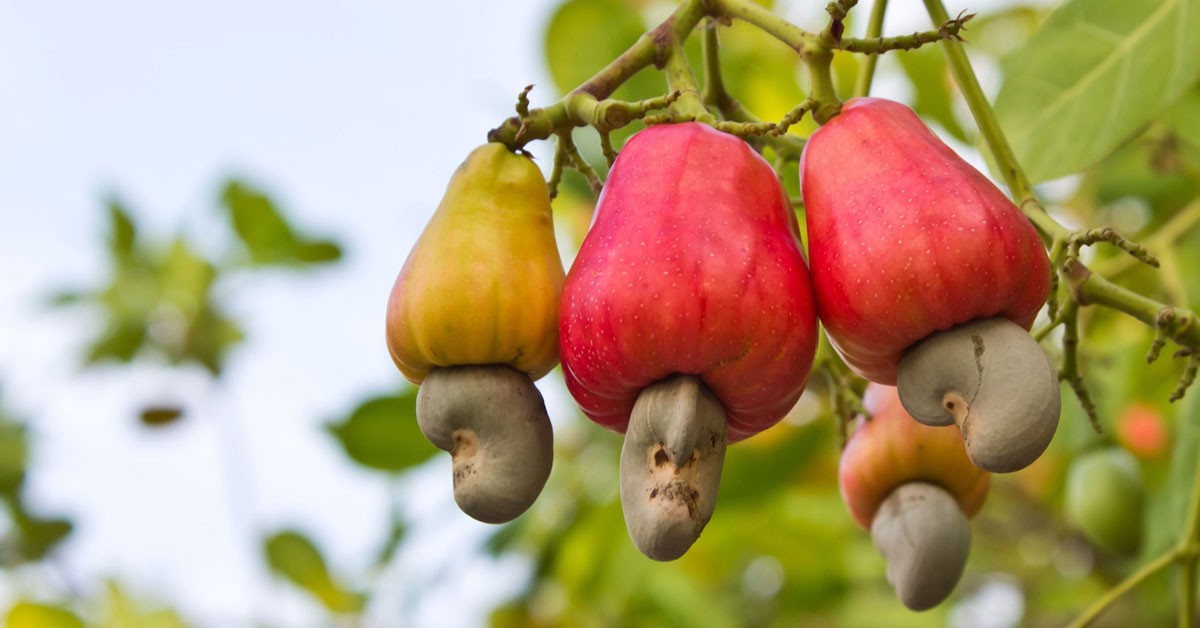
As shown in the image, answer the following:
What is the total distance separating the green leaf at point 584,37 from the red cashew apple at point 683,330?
0.80 meters

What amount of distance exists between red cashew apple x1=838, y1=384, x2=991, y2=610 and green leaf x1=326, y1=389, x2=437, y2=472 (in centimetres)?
71

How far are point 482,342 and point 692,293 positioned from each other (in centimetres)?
16

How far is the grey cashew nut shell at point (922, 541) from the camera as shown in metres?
1.02

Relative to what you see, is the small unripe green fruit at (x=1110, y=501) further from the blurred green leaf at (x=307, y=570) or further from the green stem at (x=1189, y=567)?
the blurred green leaf at (x=307, y=570)

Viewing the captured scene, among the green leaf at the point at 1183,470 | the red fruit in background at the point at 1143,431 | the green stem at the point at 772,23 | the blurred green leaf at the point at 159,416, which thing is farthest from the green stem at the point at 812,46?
the blurred green leaf at the point at 159,416

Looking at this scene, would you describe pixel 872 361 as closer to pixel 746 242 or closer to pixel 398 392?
pixel 746 242

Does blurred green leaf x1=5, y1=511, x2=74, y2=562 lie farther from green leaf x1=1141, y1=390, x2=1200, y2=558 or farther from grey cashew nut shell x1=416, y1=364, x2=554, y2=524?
green leaf x1=1141, y1=390, x2=1200, y2=558

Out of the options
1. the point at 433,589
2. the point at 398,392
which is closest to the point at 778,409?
the point at 398,392

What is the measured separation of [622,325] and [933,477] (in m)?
0.47

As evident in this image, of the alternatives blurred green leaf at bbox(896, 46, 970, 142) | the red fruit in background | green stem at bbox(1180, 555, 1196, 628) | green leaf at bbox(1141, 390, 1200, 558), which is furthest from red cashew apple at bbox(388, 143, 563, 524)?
the red fruit in background

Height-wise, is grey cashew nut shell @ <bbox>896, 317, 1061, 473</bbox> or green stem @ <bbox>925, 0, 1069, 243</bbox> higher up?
green stem @ <bbox>925, 0, 1069, 243</bbox>

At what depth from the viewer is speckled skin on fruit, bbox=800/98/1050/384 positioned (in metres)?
0.78

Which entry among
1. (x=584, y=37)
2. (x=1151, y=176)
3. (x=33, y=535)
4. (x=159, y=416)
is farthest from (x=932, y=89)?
(x=33, y=535)

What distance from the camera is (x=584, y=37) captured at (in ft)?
5.34
